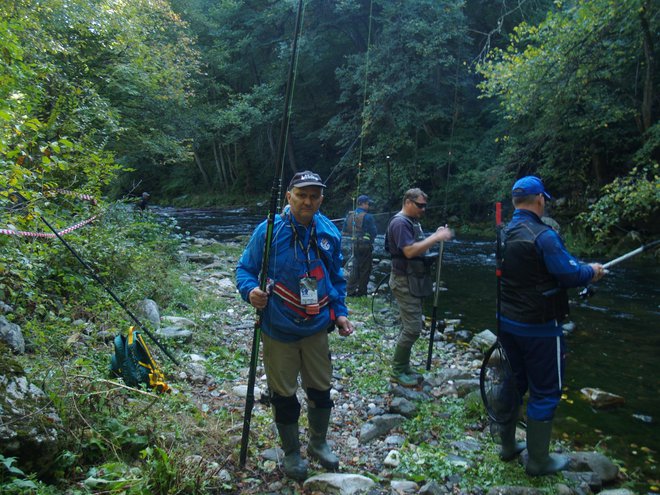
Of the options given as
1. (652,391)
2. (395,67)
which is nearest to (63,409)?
(652,391)

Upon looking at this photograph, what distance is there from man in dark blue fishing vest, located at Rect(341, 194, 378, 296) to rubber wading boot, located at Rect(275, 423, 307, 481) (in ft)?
22.2

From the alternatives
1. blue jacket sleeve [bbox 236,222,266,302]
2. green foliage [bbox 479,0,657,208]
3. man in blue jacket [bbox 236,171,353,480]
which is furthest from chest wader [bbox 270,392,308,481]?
green foliage [bbox 479,0,657,208]

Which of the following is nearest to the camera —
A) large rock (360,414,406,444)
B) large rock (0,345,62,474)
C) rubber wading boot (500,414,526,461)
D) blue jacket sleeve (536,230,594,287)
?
large rock (0,345,62,474)

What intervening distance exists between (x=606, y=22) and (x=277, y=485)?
12.9m

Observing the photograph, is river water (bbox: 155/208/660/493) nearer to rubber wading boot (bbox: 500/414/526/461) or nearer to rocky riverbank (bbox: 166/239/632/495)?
rocky riverbank (bbox: 166/239/632/495)

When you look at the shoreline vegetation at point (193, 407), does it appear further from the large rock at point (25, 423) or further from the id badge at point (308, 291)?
the id badge at point (308, 291)

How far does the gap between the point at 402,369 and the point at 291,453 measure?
2527 millimetres

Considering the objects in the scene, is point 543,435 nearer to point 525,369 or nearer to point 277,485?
point 525,369

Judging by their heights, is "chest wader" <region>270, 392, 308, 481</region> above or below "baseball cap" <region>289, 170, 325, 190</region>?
below

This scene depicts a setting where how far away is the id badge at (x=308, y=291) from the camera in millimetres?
3316

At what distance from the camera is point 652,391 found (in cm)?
605

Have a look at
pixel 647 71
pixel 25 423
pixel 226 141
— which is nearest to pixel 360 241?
pixel 25 423

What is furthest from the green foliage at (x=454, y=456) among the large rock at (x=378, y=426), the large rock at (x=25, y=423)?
the large rock at (x=25, y=423)

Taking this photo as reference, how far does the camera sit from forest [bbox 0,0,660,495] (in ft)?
11.2
